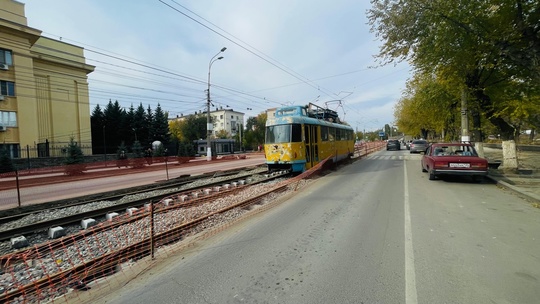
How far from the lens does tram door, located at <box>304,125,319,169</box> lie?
13539 millimetres

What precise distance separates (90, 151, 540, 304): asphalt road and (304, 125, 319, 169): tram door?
6.92m

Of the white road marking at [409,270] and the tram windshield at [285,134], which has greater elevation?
the tram windshield at [285,134]

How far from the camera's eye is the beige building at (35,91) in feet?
87.7

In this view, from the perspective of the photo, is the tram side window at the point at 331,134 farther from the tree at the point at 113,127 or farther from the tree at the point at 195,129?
the tree at the point at 195,129

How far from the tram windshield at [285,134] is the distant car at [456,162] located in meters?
5.75

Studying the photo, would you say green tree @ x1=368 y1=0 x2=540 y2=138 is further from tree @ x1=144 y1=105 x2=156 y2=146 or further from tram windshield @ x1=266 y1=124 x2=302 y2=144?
tree @ x1=144 y1=105 x2=156 y2=146

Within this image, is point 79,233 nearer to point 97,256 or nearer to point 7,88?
point 97,256

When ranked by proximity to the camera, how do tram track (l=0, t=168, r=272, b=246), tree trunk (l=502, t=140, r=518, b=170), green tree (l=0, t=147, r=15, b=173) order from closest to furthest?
tram track (l=0, t=168, r=272, b=246) → tree trunk (l=502, t=140, r=518, b=170) → green tree (l=0, t=147, r=15, b=173)

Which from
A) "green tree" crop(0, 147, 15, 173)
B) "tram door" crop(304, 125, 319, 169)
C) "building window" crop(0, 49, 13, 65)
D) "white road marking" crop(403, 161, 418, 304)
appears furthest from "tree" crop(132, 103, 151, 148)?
"white road marking" crop(403, 161, 418, 304)

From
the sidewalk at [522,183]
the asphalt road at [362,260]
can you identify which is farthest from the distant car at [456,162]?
the asphalt road at [362,260]

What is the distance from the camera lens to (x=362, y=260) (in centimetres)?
387

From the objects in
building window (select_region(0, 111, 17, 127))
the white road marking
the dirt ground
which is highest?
building window (select_region(0, 111, 17, 127))

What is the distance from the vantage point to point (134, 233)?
233 inches

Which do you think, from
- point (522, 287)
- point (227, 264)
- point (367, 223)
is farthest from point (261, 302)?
point (367, 223)
